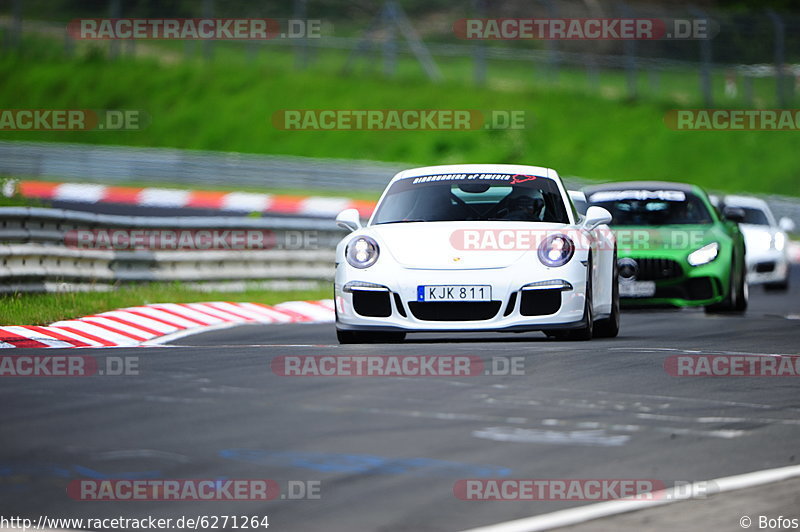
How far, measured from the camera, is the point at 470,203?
11.5 metres

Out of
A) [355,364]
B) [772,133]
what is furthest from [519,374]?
[772,133]

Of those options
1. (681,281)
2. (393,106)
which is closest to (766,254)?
(681,281)

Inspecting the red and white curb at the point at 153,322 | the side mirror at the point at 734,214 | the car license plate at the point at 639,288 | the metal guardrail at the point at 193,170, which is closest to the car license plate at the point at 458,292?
the red and white curb at the point at 153,322

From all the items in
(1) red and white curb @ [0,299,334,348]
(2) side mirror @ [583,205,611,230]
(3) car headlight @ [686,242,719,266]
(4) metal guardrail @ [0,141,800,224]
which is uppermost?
(4) metal guardrail @ [0,141,800,224]

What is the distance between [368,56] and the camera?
41.4 meters

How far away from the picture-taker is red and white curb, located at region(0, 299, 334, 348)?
37.5ft

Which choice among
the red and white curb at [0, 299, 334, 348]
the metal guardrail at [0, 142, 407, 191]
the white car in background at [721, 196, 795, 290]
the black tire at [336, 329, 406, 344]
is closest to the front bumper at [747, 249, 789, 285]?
the white car in background at [721, 196, 795, 290]

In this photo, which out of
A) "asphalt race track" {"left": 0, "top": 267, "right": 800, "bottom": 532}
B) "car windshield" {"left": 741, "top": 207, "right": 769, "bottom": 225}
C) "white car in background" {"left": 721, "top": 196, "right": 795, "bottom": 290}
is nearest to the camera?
"asphalt race track" {"left": 0, "top": 267, "right": 800, "bottom": 532}

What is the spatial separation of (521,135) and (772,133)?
7.25 meters

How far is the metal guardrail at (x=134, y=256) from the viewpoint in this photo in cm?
1348

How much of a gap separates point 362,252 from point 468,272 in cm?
80

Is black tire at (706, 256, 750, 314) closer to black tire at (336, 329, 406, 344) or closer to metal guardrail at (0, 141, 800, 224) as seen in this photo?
black tire at (336, 329, 406, 344)

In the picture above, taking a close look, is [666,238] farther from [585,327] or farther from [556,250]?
[556,250]

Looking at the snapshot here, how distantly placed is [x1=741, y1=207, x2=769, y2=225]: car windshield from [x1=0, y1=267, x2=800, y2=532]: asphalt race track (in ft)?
38.0
